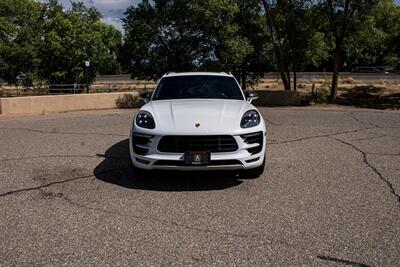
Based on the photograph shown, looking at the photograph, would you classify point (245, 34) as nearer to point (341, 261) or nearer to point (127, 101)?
point (127, 101)

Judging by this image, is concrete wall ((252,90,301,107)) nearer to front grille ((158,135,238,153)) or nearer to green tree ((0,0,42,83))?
front grille ((158,135,238,153))

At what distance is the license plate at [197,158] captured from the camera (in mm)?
5328

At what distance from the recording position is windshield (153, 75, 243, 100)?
696 centimetres

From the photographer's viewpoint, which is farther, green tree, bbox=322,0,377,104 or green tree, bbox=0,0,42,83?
green tree, bbox=0,0,42,83

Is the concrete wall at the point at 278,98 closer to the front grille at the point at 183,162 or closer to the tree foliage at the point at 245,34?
the tree foliage at the point at 245,34

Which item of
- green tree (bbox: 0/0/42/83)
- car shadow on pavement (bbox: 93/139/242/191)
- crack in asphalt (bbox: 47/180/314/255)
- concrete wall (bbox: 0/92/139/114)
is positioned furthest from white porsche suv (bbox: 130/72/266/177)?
green tree (bbox: 0/0/42/83)

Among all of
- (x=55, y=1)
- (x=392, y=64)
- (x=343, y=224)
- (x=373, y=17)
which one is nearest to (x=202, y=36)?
(x=373, y=17)

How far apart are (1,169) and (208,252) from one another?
4298 millimetres

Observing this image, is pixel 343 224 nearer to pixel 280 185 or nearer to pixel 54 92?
pixel 280 185

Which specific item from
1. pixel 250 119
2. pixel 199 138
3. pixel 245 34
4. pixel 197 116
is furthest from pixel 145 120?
pixel 245 34

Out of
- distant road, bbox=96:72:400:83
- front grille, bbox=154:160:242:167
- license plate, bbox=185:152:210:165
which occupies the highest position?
license plate, bbox=185:152:210:165

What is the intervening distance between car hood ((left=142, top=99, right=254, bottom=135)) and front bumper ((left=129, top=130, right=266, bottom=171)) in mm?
191

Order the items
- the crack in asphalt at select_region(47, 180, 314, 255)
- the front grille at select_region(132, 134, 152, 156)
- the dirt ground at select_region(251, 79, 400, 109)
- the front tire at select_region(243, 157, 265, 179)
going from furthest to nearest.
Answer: the dirt ground at select_region(251, 79, 400, 109), the front tire at select_region(243, 157, 265, 179), the front grille at select_region(132, 134, 152, 156), the crack in asphalt at select_region(47, 180, 314, 255)

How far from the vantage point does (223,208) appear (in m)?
4.91
